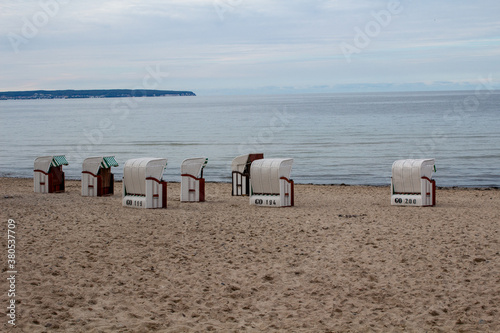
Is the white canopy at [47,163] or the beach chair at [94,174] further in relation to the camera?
the white canopy at [47,163]

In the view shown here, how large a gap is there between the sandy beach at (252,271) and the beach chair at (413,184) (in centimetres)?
133

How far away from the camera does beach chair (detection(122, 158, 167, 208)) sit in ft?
43.8

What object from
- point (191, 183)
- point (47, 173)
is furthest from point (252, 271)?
point (47, 173)

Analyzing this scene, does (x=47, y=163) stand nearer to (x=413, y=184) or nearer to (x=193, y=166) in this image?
(x=193, y=166)

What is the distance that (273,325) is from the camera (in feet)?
20.3

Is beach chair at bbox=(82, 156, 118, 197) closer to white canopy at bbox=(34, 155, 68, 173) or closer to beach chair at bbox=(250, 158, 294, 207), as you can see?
white canopy at bbox=(34, 155, 68, 173)

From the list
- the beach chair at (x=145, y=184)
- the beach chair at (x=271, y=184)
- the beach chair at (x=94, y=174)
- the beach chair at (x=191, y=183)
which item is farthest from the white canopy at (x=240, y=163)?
the beach chair at (x=145, y=184)

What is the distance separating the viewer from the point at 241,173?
1709 cm

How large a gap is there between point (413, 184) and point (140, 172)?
6.51m

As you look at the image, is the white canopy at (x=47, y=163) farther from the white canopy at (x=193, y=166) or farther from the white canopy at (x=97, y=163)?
the white canopy at (x=193, y=166)

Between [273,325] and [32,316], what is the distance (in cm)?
249

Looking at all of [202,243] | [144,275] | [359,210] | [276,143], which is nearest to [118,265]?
[144,275]

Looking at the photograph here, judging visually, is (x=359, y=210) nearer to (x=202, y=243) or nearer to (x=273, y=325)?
(x=202, y=243)

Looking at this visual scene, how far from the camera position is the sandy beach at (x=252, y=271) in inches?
248
